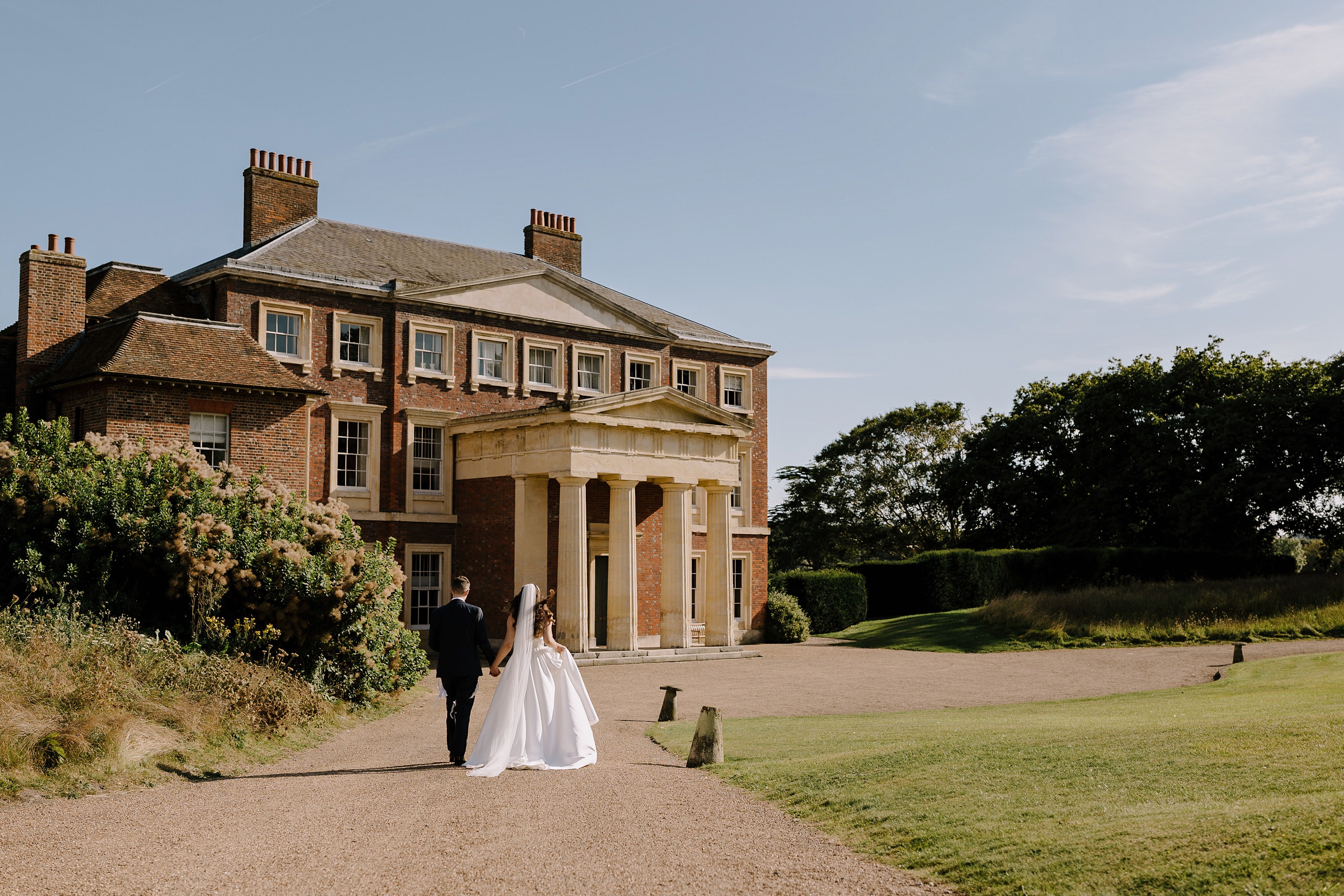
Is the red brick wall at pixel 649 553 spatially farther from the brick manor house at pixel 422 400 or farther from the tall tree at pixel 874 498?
the tall tree at pixel 874 498

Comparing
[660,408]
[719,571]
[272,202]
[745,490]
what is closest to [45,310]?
[272,202]

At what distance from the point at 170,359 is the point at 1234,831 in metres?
23.7

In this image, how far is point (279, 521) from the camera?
1755 centimetres

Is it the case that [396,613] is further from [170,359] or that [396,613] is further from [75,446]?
[170,359]

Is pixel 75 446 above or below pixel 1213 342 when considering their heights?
below

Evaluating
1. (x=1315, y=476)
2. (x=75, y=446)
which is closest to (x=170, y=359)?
(x=75, y=446)

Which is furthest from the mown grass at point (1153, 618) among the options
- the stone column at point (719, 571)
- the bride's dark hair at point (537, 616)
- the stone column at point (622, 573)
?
the bride's dark hair at point (537, 616)

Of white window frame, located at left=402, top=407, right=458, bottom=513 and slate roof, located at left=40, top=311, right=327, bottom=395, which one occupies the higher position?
slate roof, located at left=40, top=311, right=327, bottom=395

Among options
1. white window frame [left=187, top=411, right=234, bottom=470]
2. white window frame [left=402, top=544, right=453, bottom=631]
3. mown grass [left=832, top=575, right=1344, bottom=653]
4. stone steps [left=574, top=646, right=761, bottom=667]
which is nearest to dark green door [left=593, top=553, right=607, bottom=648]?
stone steps [left=574, top=646, right=761, bottom=667]

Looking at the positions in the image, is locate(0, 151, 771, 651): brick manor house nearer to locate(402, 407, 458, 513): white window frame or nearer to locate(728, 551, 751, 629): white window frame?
locate(402, 407, 458, 513): white window frame

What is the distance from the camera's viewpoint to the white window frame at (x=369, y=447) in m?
29.2

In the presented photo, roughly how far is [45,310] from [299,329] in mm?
5714

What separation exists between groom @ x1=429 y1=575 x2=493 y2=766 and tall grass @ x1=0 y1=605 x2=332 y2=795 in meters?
2.60

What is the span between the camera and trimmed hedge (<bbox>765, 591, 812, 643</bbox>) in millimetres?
37406
